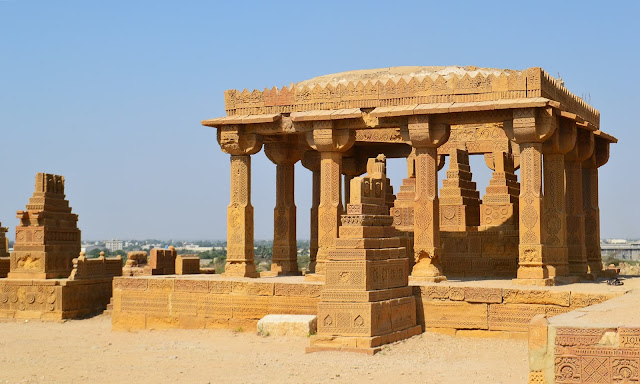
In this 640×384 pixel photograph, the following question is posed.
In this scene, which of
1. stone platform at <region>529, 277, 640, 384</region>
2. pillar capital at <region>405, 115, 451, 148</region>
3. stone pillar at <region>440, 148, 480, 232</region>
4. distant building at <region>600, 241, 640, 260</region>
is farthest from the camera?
distant building at <region>600, 241, 640, 260</region>

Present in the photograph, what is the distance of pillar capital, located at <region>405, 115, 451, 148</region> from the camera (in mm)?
15653

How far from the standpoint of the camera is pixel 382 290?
42.1 feet

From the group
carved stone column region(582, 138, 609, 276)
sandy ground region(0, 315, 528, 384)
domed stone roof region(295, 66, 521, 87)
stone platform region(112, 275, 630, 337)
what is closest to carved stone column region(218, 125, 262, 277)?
stone platform region(112, 275, 630, 337)

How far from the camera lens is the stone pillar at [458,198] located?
61.1 ft

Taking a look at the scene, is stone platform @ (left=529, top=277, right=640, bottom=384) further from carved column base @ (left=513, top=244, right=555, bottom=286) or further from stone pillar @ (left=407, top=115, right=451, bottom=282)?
stone pillar @ (left=407, top=115, right=451, bottom=282)

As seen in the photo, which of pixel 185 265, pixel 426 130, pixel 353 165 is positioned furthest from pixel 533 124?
pixel 185 265

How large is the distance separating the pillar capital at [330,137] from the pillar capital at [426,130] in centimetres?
149

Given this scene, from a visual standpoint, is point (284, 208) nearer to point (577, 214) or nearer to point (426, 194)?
point (426, 194)

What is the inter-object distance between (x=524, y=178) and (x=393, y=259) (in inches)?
132

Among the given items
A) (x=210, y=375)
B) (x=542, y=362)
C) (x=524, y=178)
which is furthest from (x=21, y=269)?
(x=542, y=362)

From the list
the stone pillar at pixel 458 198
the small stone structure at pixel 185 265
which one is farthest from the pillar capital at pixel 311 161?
the small stone structure at pixel 185 265

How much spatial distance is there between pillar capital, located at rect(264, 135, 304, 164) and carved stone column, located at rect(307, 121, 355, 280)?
247 centimetres

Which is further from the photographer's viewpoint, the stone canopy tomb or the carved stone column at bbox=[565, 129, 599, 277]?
the carved stone column at bbox=[565, 129, 599, 277]

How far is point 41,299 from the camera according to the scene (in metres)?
18.9
